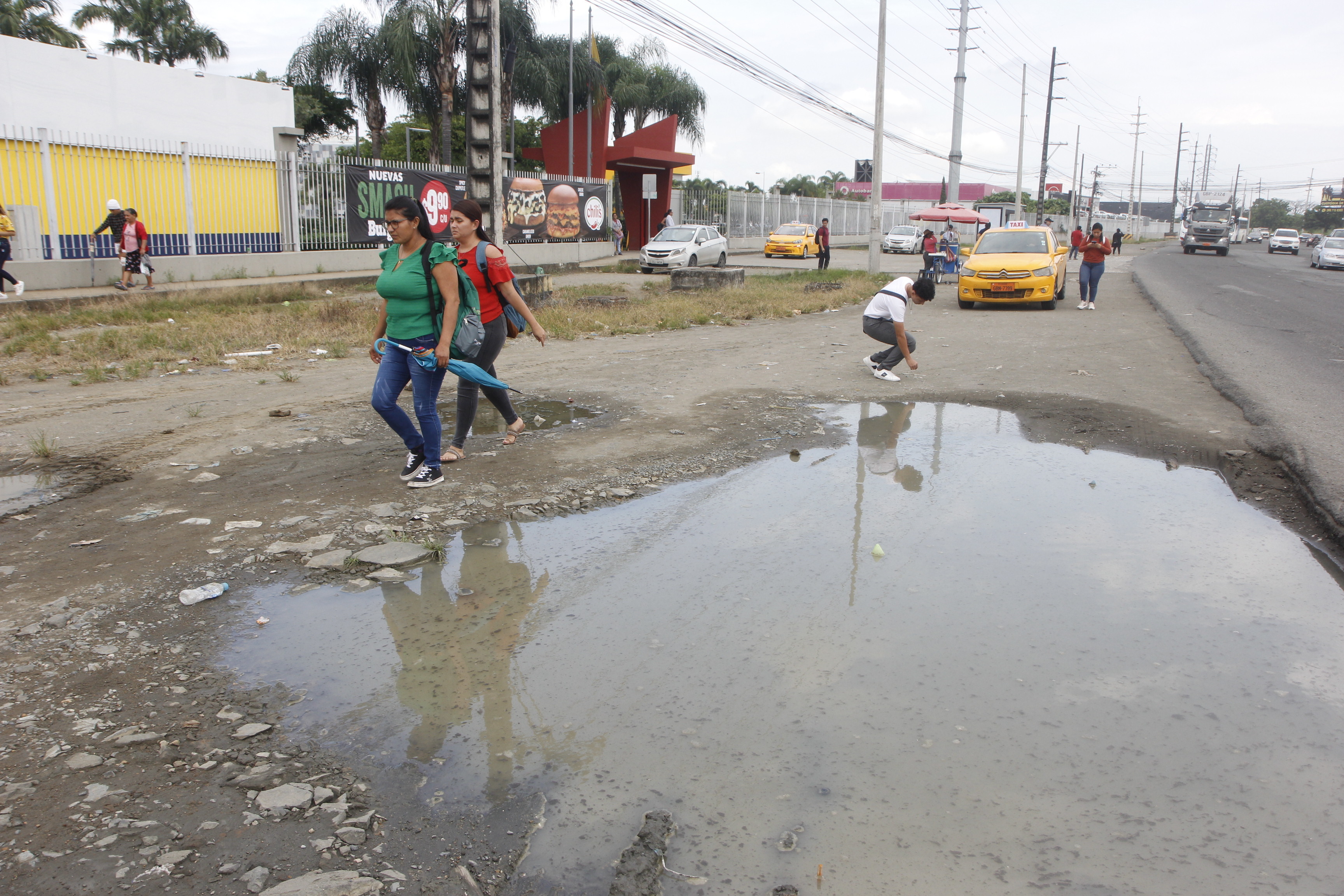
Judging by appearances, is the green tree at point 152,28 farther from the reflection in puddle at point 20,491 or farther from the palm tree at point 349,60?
the reflection in puddle at point 20,491

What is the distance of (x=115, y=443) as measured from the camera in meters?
6.08

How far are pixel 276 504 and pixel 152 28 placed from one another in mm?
47759

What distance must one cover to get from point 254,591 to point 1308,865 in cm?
381

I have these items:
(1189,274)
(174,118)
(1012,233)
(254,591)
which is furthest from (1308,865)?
(1189,274)

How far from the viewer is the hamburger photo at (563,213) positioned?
2631 cm

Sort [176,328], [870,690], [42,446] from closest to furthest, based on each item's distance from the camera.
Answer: [870,690]
[42,446]
[176,328]

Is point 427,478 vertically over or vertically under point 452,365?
under

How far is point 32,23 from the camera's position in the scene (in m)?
36.2

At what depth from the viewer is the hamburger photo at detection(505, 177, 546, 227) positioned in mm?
24594

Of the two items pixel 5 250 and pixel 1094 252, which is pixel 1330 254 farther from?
pixel 5 250

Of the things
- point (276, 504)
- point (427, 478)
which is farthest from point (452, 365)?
point (276, 504)

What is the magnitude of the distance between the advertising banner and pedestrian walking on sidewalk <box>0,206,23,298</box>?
19.5ft

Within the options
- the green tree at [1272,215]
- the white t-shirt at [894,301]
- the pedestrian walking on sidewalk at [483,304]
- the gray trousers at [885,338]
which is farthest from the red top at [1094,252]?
the green tree at [1272,215]

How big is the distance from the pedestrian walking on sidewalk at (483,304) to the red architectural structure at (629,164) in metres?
29.6
